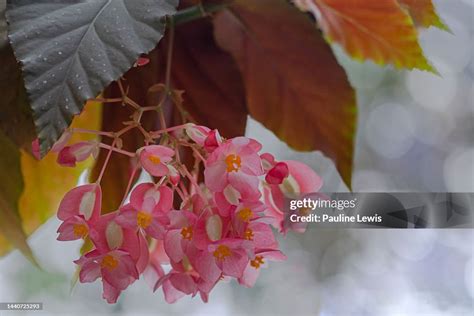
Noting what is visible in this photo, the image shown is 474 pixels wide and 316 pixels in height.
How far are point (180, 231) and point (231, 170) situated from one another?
0.27 feet

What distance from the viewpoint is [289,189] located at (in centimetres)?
70

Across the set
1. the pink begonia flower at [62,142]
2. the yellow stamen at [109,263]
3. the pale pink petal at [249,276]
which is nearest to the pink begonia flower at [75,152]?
the pink begonia flower at [62,142]

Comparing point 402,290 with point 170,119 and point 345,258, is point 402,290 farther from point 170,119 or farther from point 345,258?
point 170,119

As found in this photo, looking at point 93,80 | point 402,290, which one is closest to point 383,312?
point 402,290

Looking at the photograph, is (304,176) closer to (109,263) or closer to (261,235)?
(261,235)

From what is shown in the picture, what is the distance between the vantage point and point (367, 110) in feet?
2.47

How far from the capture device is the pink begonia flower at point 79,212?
56 centimetres

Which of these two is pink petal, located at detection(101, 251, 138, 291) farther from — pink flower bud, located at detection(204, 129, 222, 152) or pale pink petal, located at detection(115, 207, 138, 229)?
pink flower bud, located at detection(204, 129, 222, 152)

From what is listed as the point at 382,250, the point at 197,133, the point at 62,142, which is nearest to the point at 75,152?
the point at 62,142

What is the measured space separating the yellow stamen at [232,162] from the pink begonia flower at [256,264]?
0.10 metres

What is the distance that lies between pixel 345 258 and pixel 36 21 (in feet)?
1.61

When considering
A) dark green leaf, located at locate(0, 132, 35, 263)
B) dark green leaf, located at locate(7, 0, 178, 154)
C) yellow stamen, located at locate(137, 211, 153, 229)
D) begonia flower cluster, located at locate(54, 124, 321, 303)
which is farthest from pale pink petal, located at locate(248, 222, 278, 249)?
dark green leaf, located at locate(0, 132, 35, 263)

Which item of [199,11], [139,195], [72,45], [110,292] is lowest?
[110,292]

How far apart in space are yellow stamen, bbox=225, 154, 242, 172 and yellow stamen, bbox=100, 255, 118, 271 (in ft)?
0.49
